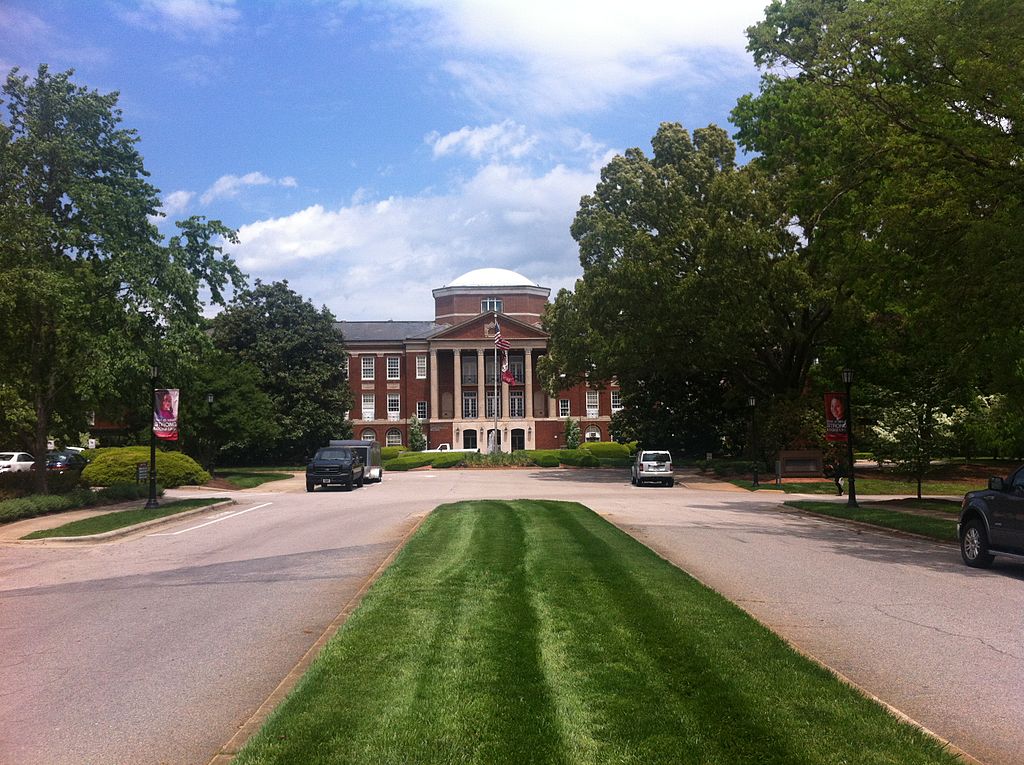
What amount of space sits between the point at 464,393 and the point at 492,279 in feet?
46.6

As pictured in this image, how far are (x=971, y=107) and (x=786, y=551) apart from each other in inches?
383

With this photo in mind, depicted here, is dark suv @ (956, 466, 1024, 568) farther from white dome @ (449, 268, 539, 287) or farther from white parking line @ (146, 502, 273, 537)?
white dome @ (449, 268, 539, 287)

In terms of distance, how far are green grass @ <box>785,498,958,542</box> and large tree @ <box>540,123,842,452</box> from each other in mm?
11036

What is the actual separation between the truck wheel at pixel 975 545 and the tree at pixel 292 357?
56.2 meters

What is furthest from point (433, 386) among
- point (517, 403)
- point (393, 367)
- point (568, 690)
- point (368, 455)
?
point (568, 690)

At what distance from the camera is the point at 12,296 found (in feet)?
74.9

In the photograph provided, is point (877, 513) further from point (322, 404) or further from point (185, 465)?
point (322, 404)

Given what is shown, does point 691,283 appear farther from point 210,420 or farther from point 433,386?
point 433,386

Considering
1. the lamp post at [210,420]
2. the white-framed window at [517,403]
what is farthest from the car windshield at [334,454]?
the white-framed window at [517,403]

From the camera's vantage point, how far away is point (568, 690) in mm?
6234

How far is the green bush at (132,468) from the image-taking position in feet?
121

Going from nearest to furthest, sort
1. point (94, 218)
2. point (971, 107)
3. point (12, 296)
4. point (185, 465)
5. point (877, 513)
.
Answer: point (971, 107), point (12, 296), point (877, 513), point (94, 218), point (185, 465)

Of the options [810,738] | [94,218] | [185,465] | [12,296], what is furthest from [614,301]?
[810,738]

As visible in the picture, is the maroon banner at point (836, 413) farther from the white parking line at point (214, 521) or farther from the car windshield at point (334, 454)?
the car windshield at point (334, 454)
